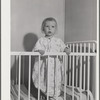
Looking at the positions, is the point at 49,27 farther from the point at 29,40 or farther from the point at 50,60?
the point at 29,40

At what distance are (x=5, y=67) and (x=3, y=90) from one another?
0.30 ft

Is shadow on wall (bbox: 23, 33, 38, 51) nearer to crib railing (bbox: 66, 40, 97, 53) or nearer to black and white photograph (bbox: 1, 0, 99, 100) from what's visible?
black and white photograph (bbox: 1, 0, 99, 100)

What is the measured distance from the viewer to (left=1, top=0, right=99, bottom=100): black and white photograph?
4.28ft

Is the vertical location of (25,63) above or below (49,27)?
below

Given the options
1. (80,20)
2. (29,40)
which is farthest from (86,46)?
(29,40)

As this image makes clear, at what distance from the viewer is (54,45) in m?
1.40

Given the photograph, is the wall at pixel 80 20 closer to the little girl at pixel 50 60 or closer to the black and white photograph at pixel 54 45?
the black and white photograph at pixel 54 45

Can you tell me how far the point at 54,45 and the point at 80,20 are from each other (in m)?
0.33

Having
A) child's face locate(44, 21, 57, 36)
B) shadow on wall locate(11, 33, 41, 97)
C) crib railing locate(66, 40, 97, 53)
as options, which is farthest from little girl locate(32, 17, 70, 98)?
shadow on wall locate(11, 33, 41, 97)

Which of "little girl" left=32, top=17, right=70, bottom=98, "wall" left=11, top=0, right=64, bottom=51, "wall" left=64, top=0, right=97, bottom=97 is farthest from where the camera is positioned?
"wall" left=11, top=0, right=64, bottom=51

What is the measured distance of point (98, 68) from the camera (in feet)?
3.90

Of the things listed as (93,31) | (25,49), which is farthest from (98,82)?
(25,49)

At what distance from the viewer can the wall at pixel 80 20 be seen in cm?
144

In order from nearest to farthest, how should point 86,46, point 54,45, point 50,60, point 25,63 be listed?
point 50,60, point 54,45, point 86,46, point 25,63
